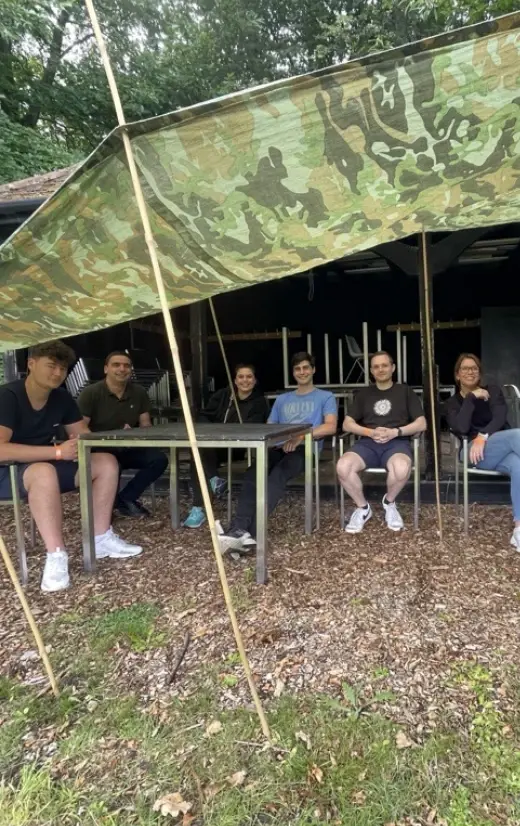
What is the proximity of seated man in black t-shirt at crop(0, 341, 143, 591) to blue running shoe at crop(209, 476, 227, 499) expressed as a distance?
1162 millimetres

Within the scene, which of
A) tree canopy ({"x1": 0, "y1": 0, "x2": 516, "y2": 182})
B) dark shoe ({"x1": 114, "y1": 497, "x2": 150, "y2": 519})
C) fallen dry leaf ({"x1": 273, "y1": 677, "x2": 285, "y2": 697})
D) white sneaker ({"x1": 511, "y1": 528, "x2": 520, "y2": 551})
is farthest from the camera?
tree canopy ({"x1": 0, "y1": 0, "x2": 516, "y2": 182})

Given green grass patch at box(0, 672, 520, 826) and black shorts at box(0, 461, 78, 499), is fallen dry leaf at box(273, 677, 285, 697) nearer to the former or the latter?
green grass patch at box(0, 672, 520, 826)

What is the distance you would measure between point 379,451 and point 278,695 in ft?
6.38

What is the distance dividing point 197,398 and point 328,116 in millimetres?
3864

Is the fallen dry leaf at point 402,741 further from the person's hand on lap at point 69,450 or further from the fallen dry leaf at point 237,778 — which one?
the person's hand on lap at point 69,450

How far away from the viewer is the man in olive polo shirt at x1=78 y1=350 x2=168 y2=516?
375cm

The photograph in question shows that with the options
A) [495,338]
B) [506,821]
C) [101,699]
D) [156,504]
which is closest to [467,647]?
[506,821]

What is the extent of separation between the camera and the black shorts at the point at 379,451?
3.45 meters

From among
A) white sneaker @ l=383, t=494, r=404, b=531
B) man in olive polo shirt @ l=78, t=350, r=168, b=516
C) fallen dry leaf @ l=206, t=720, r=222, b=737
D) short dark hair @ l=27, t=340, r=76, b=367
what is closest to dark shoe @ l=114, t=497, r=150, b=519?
man in olive polo shirt @ l=78, t=350, r=168, b=516

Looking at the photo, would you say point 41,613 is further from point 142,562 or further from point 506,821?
point 506,821

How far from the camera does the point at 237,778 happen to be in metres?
1.50

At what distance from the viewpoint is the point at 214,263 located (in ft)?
7.50

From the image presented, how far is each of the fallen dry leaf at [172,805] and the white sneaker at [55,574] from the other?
57.5 inches

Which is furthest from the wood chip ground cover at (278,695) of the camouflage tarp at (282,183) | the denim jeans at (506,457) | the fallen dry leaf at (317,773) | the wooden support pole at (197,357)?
the wooden support pole at (197,357)
